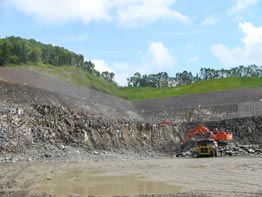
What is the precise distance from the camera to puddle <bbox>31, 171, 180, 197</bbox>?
36.0 ft

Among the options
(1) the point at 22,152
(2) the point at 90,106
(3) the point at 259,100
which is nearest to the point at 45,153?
(1) the point at 22,152

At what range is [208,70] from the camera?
160000 millimetres

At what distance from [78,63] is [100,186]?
138 metres

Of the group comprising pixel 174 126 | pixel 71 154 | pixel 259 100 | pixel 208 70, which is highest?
pixel 208 70

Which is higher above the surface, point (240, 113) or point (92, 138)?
point (240, 113)

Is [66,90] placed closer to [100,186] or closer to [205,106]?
[205,106]

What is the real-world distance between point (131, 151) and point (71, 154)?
9374mm

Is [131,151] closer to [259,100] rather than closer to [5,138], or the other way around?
[5,138]

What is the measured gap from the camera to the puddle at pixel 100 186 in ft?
36.0

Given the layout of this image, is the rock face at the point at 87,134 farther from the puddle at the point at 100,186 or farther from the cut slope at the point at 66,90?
the puddle at the point at 100,186

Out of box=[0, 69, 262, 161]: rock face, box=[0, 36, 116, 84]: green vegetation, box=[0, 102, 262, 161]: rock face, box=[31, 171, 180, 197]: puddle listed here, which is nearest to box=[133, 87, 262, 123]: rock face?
box=[0, 69, 262, 161]: rock face

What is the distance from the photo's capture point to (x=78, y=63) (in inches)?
5846

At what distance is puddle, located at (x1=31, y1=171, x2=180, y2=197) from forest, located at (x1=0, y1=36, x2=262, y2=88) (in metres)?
84.0

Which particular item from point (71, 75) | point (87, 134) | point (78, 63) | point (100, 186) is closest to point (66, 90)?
point (87, 134)
